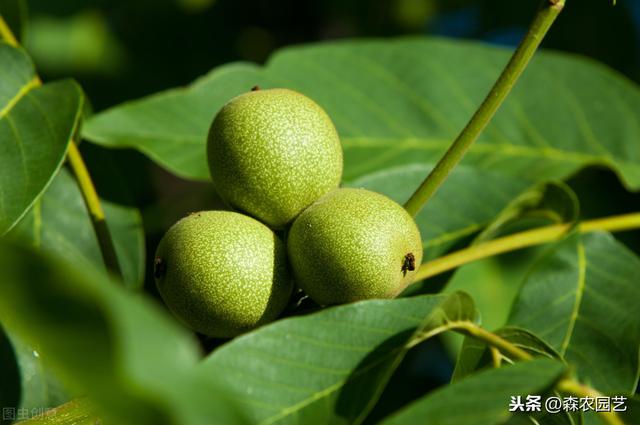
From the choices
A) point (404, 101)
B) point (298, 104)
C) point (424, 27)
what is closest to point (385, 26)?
point (424, 27)

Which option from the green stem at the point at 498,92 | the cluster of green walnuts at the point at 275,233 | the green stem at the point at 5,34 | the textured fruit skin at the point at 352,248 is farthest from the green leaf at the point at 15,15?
the green stem at the point at 498,92

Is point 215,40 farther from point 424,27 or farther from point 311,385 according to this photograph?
point 311,385

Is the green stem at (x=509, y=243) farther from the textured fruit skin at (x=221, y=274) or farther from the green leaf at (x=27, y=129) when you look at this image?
the green leaf at (x=27, y=129)

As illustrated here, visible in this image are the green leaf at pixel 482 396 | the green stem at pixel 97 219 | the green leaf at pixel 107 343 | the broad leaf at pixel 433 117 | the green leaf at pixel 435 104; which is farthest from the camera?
the green leaf at pixel 435 104

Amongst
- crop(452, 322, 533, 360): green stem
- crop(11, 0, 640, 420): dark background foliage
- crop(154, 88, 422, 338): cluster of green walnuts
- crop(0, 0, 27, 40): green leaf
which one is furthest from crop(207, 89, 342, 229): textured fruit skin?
crop(11, 0, 640, 420): dark background foliage

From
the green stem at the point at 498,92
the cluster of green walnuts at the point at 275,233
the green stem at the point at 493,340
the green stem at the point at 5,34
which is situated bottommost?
the green stem at the point at 493,340

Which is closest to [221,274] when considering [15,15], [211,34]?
[15,15]
